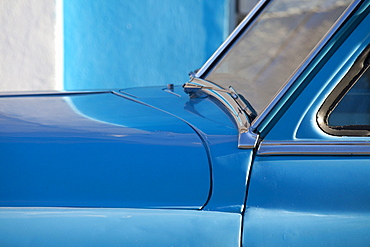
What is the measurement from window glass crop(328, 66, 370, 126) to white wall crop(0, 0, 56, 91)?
4074 millimetres

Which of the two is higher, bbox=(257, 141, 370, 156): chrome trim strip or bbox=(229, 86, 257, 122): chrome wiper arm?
bbox=(229, 86, 257, 122): chrome wiper arm

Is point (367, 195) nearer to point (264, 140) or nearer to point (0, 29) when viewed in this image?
point (264, 140)

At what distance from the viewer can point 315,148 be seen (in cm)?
121

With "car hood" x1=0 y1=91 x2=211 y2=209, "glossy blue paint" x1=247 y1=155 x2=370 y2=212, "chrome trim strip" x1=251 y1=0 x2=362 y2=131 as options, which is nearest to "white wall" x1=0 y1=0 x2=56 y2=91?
"car hood" x1=0 y1=91 x2=211 y2=209

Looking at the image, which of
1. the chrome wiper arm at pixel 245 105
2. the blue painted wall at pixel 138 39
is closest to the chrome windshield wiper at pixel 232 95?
the chrome wiper arm at pixel 245 105

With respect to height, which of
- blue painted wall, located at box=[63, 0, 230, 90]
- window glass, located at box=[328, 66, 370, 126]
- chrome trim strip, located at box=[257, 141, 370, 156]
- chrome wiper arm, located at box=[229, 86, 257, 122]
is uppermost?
blue painted wall, located at box=[63, 0, 230, 90]

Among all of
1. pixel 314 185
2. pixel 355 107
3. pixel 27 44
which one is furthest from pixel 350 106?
pixel 27 44

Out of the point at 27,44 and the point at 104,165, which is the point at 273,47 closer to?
the point at 104,165

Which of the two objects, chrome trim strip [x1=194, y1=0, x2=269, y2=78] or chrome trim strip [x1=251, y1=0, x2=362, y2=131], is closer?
chrome trim strip [x1=251, y1=0, x2=362, y2=131]

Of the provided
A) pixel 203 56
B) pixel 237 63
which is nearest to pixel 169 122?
pixel 237 63

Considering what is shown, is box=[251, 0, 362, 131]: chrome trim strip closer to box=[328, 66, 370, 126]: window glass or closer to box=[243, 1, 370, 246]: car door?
box=[243, 1, 370, 246]: car door

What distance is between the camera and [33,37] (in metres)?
5.06

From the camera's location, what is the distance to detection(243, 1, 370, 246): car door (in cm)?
112

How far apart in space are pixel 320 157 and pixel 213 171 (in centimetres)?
24
